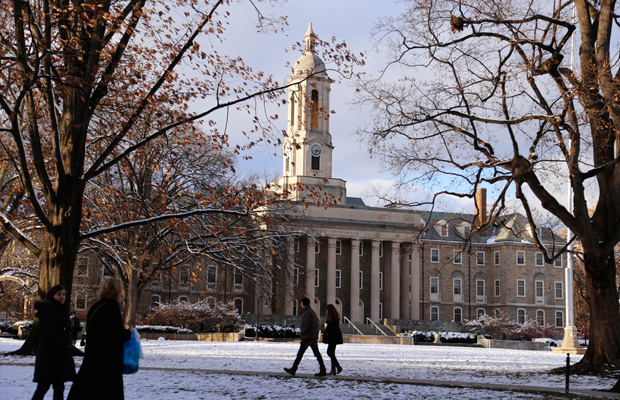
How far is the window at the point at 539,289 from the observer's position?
8394cm

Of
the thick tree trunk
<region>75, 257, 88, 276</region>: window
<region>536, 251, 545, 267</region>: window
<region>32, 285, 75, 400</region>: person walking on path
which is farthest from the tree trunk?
<region>536, 251, 545, 267</region>: window

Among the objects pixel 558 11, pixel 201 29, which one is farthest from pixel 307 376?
pixel 558 11

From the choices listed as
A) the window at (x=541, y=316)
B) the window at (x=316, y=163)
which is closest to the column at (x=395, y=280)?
the window at (x=316, y=163)

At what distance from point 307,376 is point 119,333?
885 centimetres

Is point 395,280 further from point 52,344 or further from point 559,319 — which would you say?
point 52,344

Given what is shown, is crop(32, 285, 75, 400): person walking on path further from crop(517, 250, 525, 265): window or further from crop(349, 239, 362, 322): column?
crop(517, 250, 525, 265): window

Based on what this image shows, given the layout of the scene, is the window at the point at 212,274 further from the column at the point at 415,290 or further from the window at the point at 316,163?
the column at the point at 415,290

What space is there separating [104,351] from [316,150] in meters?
71.7

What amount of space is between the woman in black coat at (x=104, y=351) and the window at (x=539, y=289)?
82.1 meters

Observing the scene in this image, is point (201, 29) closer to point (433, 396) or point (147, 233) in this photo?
point (433, 396)

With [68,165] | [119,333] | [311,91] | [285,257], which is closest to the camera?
[119,333]

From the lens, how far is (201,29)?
1589 cm

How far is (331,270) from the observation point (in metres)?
73.3

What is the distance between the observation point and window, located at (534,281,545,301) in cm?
8394
